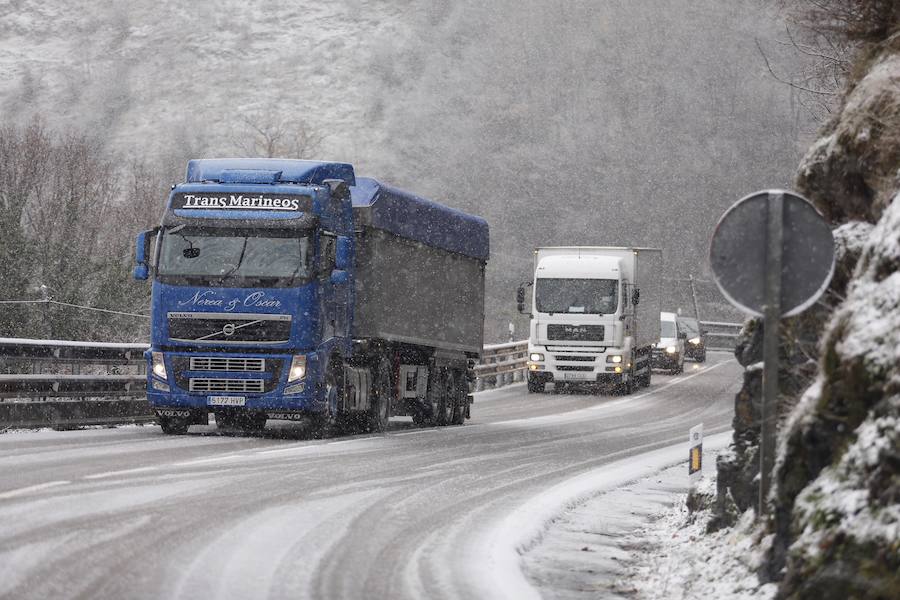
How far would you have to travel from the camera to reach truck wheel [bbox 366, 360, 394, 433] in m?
21.7

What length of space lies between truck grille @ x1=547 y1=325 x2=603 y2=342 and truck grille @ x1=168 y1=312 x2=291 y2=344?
18.0 m

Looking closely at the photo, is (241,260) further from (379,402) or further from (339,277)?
(379,402)

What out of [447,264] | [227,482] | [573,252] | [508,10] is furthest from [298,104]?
[227,482]

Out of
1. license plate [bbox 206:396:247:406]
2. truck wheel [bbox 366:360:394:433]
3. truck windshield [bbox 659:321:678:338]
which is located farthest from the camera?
truck windshield [bbox 659:321:678:338]

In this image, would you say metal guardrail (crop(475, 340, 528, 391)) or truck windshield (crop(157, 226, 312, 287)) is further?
metal guardrail (crop(475, 340, 528, 391))

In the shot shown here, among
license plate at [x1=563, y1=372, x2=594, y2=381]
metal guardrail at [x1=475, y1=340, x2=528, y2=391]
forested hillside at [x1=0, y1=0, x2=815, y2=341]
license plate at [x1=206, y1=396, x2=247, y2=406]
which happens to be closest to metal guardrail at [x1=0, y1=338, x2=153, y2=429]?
license plate at [x1=206, y1=396, x2=247, y2=406]

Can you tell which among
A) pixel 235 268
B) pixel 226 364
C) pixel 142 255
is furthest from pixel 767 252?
pixel 142 255

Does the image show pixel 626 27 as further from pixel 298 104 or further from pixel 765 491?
pixel 765 491

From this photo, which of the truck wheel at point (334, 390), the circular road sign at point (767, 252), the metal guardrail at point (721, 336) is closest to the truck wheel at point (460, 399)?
the truck wheel at point (334, 390)

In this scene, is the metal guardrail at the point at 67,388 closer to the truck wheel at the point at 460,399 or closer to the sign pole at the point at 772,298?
the truck wheel at the point at 460,399

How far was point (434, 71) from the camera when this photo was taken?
136625mm

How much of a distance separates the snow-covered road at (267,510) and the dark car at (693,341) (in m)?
31.7

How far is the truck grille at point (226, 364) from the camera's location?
18969 mm

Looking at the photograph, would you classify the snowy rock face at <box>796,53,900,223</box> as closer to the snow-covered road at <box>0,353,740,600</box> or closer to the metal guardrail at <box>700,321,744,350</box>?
the snow-covered road at <box>0,353,740,600</box>
